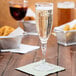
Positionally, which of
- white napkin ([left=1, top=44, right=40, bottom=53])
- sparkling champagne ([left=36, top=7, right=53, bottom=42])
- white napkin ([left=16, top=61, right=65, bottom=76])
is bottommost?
white napkin ([left=1, top=44, right=40, bottom=53])

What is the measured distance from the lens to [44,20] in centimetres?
78

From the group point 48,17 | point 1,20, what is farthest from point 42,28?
point 1,20

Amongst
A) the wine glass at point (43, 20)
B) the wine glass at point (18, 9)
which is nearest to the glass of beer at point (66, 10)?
the wine glass at point (18, 9)

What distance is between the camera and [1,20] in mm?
2146

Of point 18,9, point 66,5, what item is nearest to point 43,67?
point 18,9

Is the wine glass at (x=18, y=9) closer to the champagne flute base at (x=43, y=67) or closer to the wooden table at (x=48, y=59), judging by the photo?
the wooden table at (x=48, y=59)

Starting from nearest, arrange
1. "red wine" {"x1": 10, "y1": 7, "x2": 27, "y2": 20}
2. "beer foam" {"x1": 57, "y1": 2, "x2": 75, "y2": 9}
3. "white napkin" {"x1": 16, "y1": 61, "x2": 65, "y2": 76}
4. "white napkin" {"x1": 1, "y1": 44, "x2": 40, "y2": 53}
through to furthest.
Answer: "white napkin" {"x1": 16, "y1": 61, "x2": 65, "y2": 76} → "white napkin" {"x1": 1, "y1": 44, "x2": 40, "y2": 53} → "red wine" {"x1": 10, "y1": 7, "x2": 27, "y2": 20} → "beer foam" {"x1": 57, "y1": 2, "x2": 75, "y2": 9}

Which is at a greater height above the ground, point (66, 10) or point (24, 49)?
point (66, 10)

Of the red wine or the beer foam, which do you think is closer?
the red wine

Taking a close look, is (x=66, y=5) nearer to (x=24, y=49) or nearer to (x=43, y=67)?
(x=24, y=49)

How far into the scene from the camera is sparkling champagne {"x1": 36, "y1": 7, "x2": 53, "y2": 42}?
→ 782mm

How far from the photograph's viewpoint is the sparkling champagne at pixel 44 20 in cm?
78

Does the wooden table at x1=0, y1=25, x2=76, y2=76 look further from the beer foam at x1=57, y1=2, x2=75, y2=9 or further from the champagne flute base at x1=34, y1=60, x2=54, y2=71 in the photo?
the beer foam at x1=57, y1=2, x2=75, y2=9

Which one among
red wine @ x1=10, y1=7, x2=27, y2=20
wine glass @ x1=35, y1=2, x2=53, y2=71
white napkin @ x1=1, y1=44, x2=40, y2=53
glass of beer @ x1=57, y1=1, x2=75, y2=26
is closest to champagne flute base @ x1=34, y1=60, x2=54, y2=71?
wine glass @ x1=35, y1=2, x2=53, y2=71
